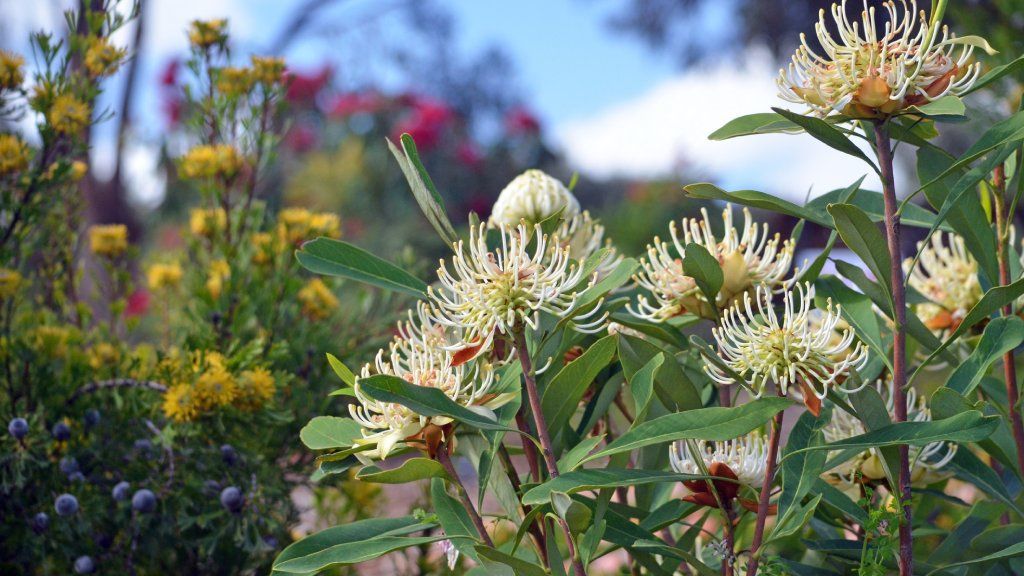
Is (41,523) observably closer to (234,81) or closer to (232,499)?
(232,499)

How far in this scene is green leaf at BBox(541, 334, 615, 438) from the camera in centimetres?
89

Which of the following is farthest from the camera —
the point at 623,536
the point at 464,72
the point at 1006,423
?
the point at 464,72

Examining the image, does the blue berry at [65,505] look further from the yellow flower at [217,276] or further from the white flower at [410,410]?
the white flower at [410,410]

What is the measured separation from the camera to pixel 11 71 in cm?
157

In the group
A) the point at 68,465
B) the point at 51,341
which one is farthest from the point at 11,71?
the point at 68,465

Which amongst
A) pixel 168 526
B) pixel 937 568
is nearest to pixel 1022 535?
pixel 937 568

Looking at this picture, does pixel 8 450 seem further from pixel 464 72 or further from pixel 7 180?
pixel 464 72

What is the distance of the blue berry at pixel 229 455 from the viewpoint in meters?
1.35

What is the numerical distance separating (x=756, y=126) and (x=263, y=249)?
112 cm

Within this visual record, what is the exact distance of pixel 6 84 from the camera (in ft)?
5.19

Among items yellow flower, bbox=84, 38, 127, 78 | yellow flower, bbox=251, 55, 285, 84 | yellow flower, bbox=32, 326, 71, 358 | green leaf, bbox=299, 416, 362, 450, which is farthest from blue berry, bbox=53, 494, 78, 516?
yellow flower, bbox=251, 55, 285, 84

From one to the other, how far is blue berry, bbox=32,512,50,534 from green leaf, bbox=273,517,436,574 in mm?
660

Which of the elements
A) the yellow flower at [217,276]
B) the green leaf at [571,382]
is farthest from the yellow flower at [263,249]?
the green leaf at [571,382]

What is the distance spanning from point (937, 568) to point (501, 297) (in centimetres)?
53
